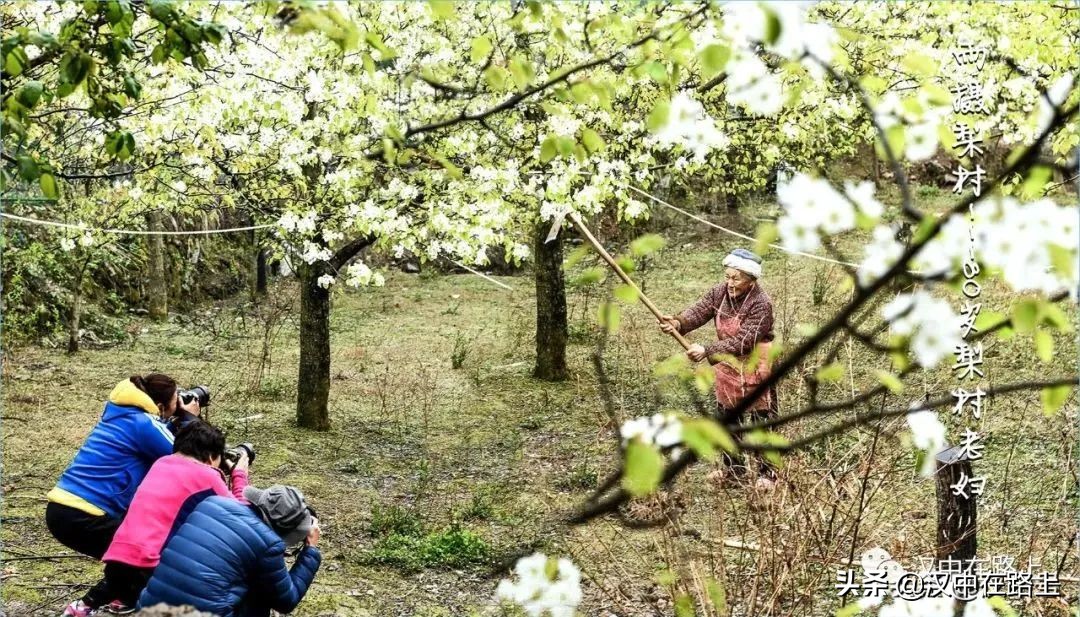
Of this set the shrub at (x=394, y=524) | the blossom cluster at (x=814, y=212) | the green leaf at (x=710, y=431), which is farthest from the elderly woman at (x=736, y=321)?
the green leaf at (x=710, y=431)

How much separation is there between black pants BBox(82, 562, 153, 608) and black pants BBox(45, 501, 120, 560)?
0.71 feet

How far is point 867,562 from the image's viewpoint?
4.06m

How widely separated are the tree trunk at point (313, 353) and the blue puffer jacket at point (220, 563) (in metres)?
4.57

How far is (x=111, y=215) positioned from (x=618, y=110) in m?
5.51

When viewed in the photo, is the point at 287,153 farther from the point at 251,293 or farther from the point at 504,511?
the point at 251,293

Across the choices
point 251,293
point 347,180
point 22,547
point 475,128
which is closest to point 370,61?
point 347,180

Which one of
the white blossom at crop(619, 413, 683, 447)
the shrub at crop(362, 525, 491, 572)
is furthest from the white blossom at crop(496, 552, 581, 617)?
the shrub at crop(362, 525, 491, 572)

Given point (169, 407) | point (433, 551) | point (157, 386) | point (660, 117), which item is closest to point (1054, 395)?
point (660, 117)

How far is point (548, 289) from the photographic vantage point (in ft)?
33.4

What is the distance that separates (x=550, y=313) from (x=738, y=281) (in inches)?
156

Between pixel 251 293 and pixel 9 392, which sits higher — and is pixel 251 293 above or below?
above

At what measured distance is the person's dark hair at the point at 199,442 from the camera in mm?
4160

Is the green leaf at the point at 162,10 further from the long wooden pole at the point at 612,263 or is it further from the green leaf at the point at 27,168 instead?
the long wooden pole at the point at 612,263

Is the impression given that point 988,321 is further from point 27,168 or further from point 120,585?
point 120,585
